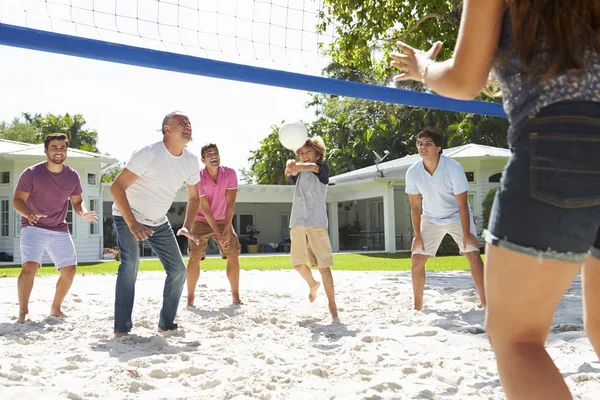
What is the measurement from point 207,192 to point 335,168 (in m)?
24.6

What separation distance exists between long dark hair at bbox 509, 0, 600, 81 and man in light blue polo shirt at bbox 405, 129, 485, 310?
392 cm

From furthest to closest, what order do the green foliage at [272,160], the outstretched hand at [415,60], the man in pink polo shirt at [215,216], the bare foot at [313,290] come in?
the green foliage at [272,160]
the man in pink polo shirt at [215,216]
the bare foot at [313,290]
the outstretched hand at [415,60]

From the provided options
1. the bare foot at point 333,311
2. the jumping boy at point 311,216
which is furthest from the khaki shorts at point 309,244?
the bare foot at point 333,311

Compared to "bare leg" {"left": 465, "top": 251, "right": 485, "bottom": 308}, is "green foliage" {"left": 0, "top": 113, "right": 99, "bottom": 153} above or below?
above

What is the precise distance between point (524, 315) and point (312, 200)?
13.0 feet

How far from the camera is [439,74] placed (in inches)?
Result: 60.1

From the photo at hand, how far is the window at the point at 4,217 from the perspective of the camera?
19.4 meters

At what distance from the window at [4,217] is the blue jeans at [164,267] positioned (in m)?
17.0

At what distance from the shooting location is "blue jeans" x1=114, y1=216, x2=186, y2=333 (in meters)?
4.38

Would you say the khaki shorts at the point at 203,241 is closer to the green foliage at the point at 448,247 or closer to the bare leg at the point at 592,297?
the bare leg at the point at 592,297

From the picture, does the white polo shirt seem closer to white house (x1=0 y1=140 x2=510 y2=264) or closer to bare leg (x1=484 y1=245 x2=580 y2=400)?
bare leg (x1=484 y1=245 x2=580 y2=400)

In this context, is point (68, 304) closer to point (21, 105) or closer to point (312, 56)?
point (312, 56)

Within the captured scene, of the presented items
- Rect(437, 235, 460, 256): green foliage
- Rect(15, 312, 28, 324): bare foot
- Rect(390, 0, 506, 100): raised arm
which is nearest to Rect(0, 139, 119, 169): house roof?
Rect(437, 235, 460, 256): green foliage

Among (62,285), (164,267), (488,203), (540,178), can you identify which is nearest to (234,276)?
A: (62,285)
